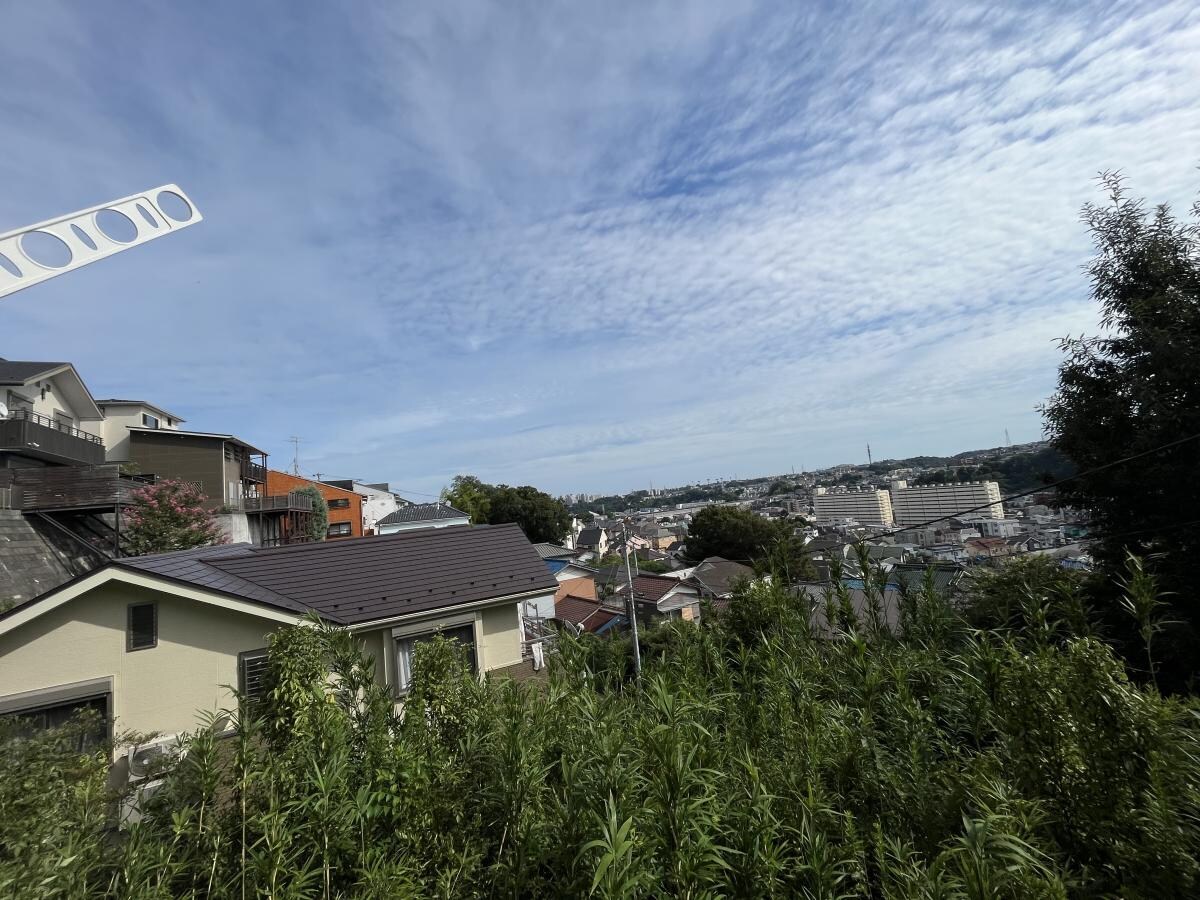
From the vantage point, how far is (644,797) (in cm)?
279

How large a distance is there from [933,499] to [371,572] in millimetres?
104187

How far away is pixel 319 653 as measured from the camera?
361 cm

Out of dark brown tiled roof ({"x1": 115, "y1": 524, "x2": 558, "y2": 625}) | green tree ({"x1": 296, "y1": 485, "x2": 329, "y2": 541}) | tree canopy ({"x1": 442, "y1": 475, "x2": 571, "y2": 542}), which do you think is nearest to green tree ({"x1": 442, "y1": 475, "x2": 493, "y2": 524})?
tree canopy ({"x1": 442, "y1": 475, "x2": 571, "y2": 542})

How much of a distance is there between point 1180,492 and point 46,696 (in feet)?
43.1

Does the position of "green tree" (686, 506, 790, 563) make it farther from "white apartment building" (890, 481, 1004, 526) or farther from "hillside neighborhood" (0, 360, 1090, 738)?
"white apartment building" (890, 481, 1004, 526)

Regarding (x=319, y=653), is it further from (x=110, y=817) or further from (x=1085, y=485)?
(x=1085, y=485)

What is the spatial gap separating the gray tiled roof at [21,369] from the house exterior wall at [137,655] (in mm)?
15551

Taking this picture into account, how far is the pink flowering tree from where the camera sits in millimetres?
13195

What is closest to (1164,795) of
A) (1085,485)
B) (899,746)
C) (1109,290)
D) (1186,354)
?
(899,746)

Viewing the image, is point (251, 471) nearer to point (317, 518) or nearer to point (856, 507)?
point (317, 518)

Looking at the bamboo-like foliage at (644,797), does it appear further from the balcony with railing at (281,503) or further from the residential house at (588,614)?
the balcony with railing at (281,503)

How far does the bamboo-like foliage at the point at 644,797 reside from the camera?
6.88ft

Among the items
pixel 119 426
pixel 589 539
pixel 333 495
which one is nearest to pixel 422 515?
pixel 333 495

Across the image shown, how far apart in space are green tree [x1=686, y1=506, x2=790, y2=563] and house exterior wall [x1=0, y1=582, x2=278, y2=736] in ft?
88.2
